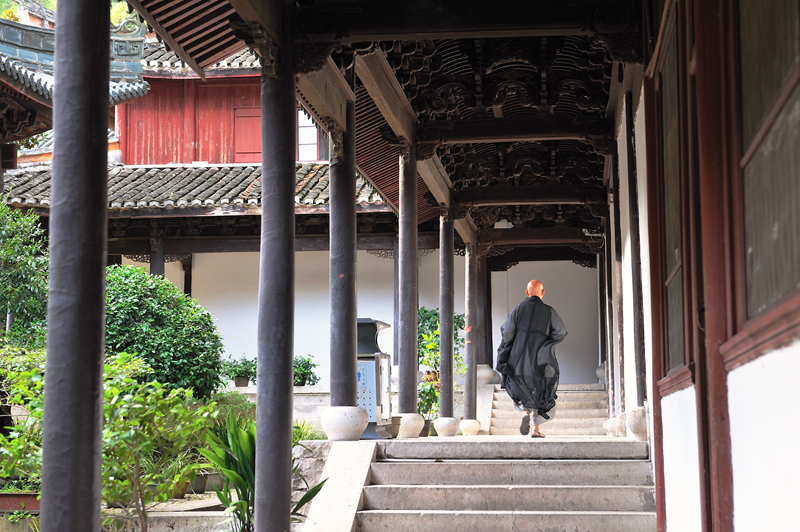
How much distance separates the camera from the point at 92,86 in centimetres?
355

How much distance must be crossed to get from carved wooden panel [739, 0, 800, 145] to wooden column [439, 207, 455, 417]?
30.4ft

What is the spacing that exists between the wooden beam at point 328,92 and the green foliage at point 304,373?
7.53 m

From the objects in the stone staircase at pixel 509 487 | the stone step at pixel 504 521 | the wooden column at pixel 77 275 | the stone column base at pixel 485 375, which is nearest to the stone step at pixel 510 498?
the stone staircase at pixel 509 487

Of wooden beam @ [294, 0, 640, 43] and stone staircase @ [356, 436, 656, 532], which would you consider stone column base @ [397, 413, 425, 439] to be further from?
wooden beam @ [294, 0, 640, 43]

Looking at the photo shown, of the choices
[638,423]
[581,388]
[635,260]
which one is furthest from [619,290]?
[581,388]

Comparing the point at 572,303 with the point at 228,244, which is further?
the point at 572,303

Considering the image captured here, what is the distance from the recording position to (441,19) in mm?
5836

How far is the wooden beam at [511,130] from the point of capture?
8977 millimetres

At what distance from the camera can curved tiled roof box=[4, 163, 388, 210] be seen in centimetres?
1368

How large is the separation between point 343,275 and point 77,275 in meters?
3.73

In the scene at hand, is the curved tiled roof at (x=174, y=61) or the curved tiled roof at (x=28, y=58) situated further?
the curved tiled roof at (x=174, y=61)

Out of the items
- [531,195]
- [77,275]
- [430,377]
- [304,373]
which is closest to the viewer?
[77,275]

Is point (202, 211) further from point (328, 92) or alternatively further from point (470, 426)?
point (328, 92)

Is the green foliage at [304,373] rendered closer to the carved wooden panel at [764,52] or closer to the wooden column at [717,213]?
the wooden column at [717,213]
